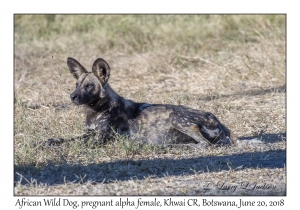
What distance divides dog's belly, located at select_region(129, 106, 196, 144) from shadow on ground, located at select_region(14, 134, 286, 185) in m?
0.64

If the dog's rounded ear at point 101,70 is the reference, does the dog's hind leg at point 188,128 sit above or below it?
below

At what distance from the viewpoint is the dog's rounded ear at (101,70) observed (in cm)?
755

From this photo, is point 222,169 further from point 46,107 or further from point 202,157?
point 46,107

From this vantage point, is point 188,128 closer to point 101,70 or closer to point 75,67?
point 101,70

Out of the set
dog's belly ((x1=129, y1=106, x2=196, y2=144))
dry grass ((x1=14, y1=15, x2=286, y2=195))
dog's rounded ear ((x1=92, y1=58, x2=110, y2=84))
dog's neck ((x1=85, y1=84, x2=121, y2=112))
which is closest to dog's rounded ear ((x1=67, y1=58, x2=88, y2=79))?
dog's rounded ear ((x1=92, y1=58, x2=110, y2=84))

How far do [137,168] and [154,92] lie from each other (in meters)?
3.77

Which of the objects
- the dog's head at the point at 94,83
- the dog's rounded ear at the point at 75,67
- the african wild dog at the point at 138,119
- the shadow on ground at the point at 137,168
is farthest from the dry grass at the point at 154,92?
the dog's rounded ear at the point at 75,67

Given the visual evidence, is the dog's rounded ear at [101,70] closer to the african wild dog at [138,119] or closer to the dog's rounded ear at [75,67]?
the african wild dog at [138,119]

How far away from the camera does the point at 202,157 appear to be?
6.77 metres

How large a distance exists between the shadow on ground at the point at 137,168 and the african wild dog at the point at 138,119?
0.62m

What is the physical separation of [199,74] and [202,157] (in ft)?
13.0

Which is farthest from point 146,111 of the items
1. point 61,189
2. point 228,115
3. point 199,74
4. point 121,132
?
point 199,74

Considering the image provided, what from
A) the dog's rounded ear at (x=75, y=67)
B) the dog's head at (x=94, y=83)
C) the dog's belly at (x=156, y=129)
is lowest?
the dog's belly at (x=156, y=129)

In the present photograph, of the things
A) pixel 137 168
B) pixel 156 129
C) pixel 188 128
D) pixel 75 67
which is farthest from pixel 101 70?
pixel 137 168
